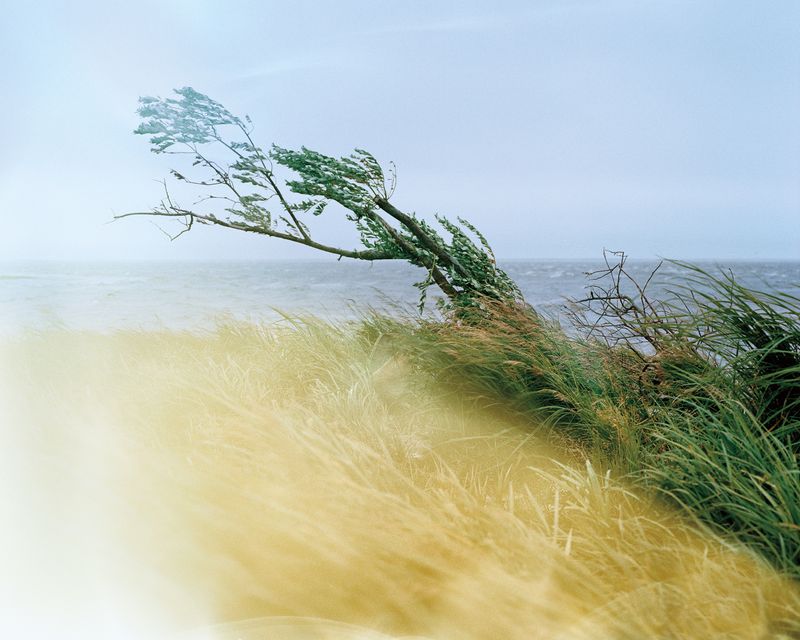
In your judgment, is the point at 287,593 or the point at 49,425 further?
the point at 49,425

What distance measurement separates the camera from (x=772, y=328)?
2168mm

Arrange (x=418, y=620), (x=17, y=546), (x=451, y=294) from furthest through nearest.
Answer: (x=451, y=294) → (x=17, y=546) → (x=418, y=620)

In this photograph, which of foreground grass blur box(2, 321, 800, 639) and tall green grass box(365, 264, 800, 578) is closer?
foreground grass blur box(2, 321, 800, 639)

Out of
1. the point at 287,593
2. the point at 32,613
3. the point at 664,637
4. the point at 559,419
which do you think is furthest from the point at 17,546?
the point at 559,419

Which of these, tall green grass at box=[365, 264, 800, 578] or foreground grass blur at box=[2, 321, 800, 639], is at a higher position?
tall green grass at box=[365, 264, 800, 578]

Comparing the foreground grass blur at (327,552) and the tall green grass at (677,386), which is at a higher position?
the tall green grass at (677,386)

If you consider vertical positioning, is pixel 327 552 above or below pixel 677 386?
below

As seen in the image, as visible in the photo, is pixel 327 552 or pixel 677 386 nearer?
pixel 327 552

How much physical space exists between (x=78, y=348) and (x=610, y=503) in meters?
3.99

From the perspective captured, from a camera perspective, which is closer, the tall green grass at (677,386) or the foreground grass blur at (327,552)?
the foreground grass blur at (327,552)

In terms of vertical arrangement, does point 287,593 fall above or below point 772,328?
below

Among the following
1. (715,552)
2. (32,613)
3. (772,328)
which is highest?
(772,328)

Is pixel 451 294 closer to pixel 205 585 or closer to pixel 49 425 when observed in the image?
pixel 49 425

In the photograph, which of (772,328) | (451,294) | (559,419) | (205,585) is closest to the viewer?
(205,585)
